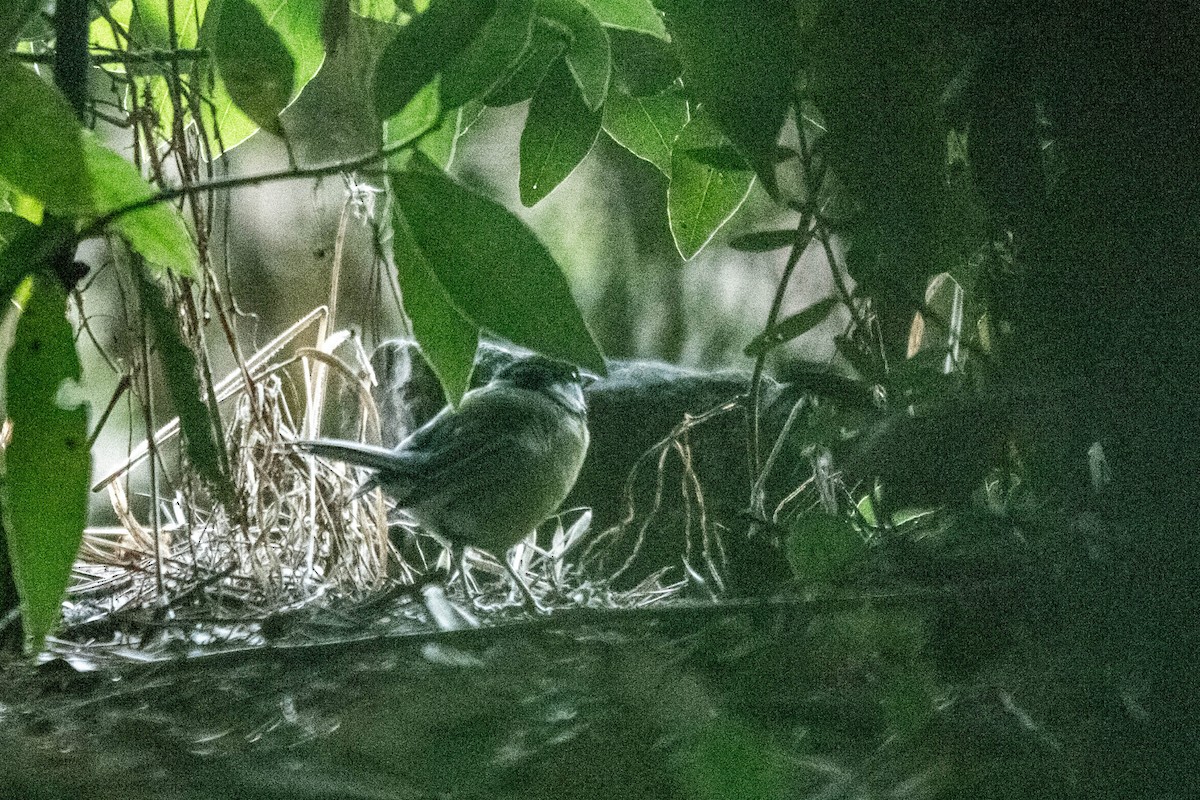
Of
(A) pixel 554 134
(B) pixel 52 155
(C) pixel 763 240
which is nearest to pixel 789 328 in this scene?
(C) pixel 763 240

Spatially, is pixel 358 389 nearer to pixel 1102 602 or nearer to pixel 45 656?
pixel 45 656

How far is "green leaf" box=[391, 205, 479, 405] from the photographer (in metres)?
0.30

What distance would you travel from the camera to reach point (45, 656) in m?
0.34

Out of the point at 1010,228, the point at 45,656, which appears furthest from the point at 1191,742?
the point at 45,656

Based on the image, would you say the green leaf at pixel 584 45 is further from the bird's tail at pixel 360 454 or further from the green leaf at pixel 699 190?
the bird's tail at pixel 360 454

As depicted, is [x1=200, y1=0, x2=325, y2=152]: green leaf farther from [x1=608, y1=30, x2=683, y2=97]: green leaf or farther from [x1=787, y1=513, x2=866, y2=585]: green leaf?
[x1=787, y1=513, x2=866, y2=585]: green leaf

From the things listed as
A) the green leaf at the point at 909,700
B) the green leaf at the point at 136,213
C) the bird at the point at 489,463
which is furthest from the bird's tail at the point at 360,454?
the green leaf at the point at 909,700

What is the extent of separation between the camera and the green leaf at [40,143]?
25cm

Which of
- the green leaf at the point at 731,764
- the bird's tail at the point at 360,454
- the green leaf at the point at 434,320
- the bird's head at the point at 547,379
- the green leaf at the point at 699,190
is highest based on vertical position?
the green leaf at the point at 699,190

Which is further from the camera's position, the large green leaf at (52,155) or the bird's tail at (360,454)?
the bird's tail at (360,454)

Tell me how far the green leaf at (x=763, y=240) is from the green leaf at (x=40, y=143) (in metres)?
0.22

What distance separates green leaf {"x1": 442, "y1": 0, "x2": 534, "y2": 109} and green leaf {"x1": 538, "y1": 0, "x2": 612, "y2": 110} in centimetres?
4

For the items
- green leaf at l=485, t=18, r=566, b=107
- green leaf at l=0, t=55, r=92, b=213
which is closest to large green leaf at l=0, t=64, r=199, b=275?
green leaf at l=0, t=55, r=92, b=213

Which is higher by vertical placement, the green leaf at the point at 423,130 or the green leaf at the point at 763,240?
the green leaf at the point at 423,130
